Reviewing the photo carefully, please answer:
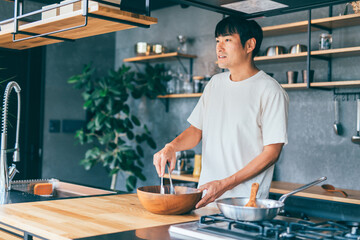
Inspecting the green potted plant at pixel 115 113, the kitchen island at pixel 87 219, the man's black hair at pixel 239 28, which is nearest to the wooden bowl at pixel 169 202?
the kitchen island at pixel 87 219

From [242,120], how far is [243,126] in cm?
3

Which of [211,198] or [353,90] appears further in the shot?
[353,90]

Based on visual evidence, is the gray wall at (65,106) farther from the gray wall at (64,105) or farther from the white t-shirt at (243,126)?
the white t-shirt at (243,126)

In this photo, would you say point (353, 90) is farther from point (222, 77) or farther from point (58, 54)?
point (58, 54)

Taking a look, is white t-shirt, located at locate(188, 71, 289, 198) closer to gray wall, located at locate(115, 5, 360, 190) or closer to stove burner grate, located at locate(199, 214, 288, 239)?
stove burner grate, located at locate(199, 214, 288, 239)

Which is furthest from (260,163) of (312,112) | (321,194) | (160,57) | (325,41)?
(160,57)

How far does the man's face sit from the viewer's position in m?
2.15

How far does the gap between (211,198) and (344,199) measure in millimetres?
1914

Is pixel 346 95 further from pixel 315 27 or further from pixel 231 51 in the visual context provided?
pixel 231 51

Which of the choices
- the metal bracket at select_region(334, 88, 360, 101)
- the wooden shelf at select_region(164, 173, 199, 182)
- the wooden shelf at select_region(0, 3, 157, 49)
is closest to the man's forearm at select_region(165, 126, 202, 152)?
the wooden shelf at select_region(0, 3, 157, 49)

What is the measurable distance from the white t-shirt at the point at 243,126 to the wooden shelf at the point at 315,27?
1.77m

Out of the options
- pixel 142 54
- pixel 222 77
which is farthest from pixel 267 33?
pixel 222 77

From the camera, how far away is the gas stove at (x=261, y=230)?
4.29ft

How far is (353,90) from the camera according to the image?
381 cm
